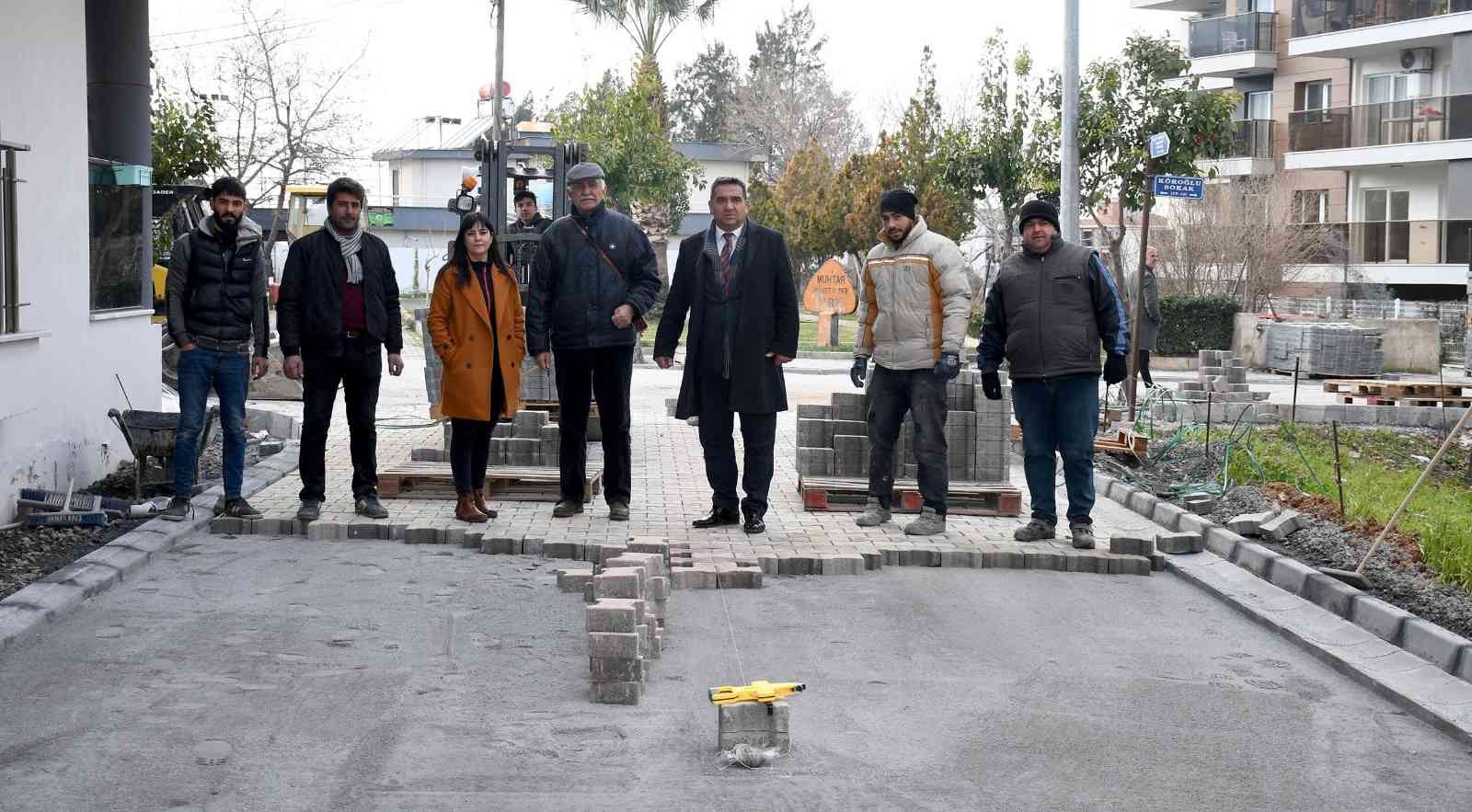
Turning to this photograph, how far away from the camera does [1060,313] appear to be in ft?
31.0

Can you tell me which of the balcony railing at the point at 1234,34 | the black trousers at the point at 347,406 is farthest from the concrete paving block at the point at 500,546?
the balcony railing at the point at 1234,34

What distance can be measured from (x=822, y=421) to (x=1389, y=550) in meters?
3.74

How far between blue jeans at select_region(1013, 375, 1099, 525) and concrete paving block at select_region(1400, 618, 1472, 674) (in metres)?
2.48

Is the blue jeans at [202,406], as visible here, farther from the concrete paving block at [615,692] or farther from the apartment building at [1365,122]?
the apartment building at [1365,122]

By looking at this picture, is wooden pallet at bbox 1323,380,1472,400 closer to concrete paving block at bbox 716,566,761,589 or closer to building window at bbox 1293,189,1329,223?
concrete paving block at bbox 716,566,761,589

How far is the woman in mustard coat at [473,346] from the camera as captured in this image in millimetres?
9953

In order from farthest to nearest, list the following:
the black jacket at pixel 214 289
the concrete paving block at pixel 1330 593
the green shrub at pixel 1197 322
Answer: the green shrub at pixel 1197 322 → the black jacket at pixel 214 289 → the concrete paving block at pixel 1330 593

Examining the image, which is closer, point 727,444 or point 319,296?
point 319,296

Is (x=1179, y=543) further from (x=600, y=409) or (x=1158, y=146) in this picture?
(x=1158, y=146)

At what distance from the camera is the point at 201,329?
969cm

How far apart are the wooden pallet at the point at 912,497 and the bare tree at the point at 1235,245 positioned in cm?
2438

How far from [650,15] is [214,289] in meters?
42.4

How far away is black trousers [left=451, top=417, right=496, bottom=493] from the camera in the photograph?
9.98m

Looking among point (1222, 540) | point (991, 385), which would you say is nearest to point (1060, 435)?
point (991, 385)
